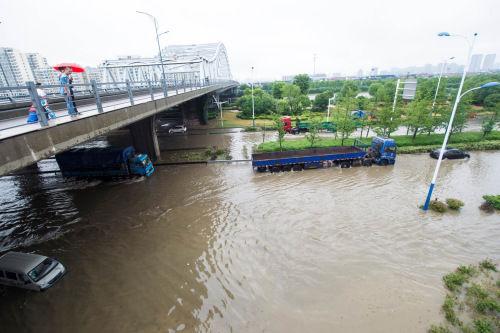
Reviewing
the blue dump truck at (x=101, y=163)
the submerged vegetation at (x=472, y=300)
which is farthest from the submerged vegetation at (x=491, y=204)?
the blue dump truck at (x=101, y=163)

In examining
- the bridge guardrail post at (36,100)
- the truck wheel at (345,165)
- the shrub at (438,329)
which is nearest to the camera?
the bridge guardrail post at (36,100)

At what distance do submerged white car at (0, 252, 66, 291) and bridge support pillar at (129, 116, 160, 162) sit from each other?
17.1 meters

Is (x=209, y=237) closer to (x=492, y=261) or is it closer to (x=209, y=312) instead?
(x=209, y=312)

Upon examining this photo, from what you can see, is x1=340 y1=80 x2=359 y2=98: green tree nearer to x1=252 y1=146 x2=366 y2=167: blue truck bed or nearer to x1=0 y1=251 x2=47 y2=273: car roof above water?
x1=252 y1=146 x2=366 y2=167: blue truck bed

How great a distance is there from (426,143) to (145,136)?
3352 cm

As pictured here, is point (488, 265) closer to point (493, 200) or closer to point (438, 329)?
point (438, 329)

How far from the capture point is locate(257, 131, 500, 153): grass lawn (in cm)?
2877

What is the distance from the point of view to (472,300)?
9.82 metres

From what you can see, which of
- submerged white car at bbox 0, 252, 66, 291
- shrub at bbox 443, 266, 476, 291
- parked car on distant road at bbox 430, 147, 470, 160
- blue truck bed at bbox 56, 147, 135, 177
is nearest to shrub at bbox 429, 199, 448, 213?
shrub at bbox 443, 266, 476, 291

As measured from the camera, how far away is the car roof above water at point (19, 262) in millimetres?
10539

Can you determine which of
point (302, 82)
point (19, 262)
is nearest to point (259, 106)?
point (302, 82)

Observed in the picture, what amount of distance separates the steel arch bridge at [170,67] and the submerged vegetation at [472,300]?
4235 centimetres

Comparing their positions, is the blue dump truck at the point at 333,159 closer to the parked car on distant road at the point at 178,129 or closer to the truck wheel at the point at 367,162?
the truck wheel at the point at 367,162

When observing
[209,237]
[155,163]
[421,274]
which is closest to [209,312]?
[209,237]
